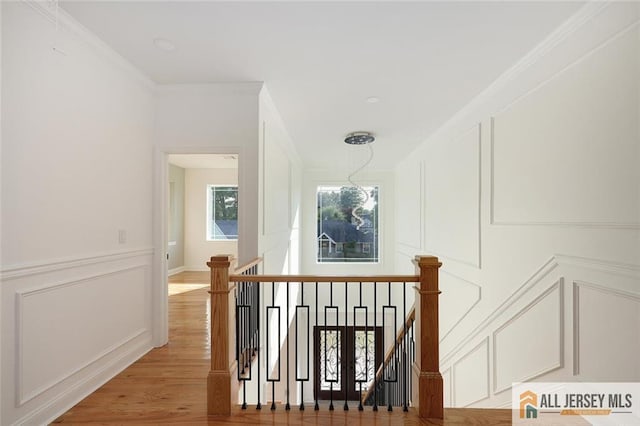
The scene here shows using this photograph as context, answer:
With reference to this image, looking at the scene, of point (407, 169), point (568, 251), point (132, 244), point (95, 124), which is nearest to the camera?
point (568, 251)

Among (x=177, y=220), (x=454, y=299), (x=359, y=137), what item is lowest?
(x=454, y=299)

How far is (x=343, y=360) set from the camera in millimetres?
5277

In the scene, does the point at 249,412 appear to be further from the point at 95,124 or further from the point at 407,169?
the point at 407,169

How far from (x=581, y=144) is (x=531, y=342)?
A: 1.53 m

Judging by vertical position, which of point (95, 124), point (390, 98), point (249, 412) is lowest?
point (249, 412)

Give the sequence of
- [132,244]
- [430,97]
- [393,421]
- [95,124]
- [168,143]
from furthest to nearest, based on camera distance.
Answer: [430,97], [168,143], [132,244], [95,124], [393,421]

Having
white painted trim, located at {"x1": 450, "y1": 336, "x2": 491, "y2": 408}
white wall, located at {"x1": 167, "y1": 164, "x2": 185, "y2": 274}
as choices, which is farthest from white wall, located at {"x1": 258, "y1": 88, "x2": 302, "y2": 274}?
white wall, located at {"x1": 167, "y1": 164, "x2": 185, "y2": 274}

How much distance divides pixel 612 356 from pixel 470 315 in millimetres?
1672

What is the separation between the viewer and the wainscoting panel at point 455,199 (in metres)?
3.34

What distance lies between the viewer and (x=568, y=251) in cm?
203

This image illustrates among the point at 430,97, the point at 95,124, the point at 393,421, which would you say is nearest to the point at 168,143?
the point at 95,124

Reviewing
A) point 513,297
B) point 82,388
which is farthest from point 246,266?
point 513,297

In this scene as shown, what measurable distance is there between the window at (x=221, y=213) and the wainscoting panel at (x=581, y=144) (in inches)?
239

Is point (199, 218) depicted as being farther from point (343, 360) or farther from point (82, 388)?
point (82, 388)
